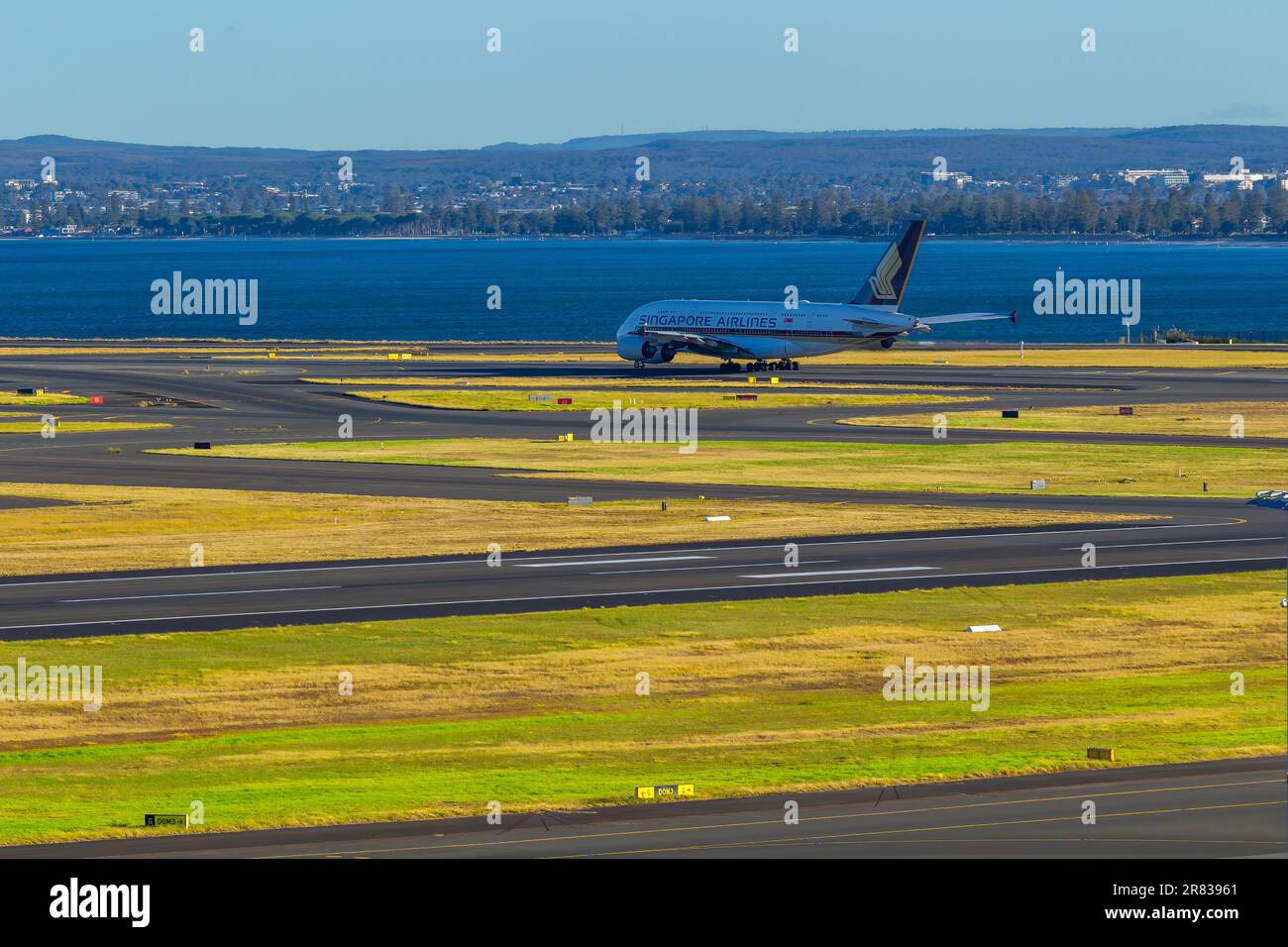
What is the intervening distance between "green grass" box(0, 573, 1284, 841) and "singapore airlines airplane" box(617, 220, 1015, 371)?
7897cm

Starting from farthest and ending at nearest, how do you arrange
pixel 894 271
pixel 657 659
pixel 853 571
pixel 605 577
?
pixel 894 271
pixel 853 571
pixel 605 577
pixel 657 659

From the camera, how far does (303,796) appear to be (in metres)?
35.2

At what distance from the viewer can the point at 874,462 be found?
90000 millimetres

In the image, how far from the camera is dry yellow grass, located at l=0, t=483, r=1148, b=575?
2542 inches

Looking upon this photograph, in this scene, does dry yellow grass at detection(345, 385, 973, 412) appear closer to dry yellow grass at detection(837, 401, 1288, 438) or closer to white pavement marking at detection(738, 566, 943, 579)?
dry yellow grass at detection(837, 401, 1288, 438)

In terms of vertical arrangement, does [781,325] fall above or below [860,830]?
above

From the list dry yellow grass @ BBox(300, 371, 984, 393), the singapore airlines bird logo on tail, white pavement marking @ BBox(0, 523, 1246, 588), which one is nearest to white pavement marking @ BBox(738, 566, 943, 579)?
white pavement marking @ BBox(0, 523, 1246, 588)

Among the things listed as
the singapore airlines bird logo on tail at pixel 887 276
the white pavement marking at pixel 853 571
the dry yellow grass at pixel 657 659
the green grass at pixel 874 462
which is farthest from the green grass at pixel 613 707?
the singapore airlines bird logo on tail at pixel 887 276

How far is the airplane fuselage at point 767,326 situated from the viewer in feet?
440

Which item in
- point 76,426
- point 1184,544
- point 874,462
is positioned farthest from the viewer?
point 76,426

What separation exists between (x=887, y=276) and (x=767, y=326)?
9.49m

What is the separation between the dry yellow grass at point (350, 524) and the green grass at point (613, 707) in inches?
523

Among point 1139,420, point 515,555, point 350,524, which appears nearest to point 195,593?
point 515,555

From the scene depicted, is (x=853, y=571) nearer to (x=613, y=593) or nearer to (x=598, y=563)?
(x=598, y=563)
